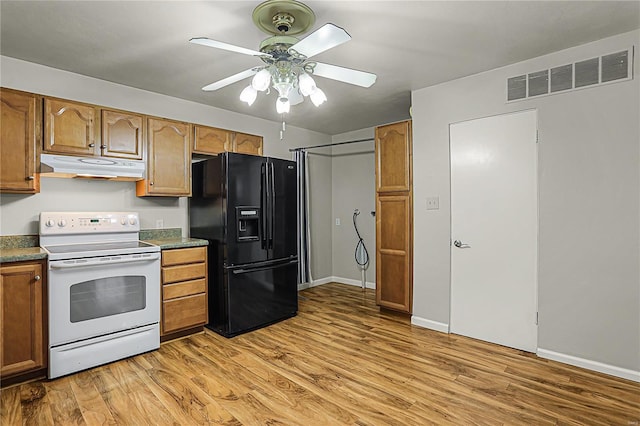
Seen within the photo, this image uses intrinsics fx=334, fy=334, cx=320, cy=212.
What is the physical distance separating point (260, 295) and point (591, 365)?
2.94m

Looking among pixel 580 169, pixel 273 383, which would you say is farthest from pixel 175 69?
pixel 580 169

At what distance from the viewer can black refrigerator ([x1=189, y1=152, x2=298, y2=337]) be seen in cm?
337

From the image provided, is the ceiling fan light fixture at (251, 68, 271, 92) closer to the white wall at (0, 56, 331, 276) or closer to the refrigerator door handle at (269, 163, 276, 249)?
the refrigerator door handle at (269, 163, 276, 249)

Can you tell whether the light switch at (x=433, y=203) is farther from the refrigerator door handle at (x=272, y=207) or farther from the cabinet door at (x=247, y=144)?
the cabinet door at (x=247, y=144)

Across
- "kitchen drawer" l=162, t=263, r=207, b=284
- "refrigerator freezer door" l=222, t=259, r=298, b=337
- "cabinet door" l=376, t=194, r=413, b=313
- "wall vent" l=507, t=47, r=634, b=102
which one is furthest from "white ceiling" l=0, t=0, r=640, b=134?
"refrigerator freezer door" l=222, t=259, r=298, b=337

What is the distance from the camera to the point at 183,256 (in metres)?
3.29

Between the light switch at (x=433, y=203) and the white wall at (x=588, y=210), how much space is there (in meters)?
0.91

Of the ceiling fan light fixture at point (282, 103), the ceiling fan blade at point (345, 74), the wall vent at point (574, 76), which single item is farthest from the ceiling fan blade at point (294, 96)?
the wall vent at point (574, 76)

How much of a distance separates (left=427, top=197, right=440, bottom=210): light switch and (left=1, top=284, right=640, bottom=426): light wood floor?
51.4 inches

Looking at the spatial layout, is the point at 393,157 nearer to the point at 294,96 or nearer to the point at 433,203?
the point at 433,203

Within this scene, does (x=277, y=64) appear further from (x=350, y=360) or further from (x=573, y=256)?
(x=573, y=256)

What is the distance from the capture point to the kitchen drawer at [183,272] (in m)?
3.17

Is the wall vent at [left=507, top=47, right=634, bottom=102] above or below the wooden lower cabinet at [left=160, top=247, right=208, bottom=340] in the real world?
above

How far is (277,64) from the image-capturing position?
2.00 meters
